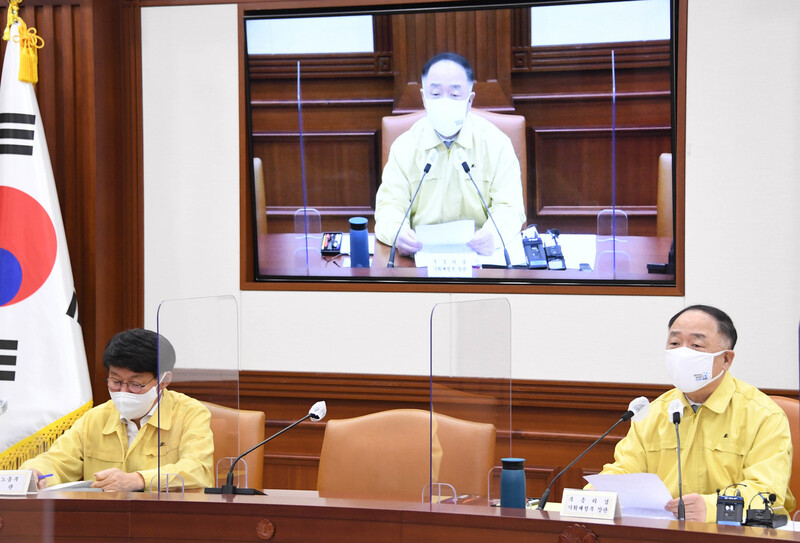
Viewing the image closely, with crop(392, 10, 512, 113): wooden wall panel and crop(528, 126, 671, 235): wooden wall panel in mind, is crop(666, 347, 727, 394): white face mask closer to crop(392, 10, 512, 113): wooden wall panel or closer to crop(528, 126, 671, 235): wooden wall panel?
crop(528, 126, 671, 235): wooden wall panel

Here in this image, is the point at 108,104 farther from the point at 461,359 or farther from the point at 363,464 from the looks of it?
the point at 461,359

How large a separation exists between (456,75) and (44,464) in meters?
2.15

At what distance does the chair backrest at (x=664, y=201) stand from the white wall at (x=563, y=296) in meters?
0.08

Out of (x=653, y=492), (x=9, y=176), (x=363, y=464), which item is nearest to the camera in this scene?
(x=653, y=492)

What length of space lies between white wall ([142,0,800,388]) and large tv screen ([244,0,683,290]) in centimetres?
9

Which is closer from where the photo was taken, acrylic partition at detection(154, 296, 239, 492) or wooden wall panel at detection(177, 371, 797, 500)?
acrylic partition at detection(154, 296, 239, 492)

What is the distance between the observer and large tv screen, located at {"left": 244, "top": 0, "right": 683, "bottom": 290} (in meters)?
3.69

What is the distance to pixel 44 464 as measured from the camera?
8.94 ft

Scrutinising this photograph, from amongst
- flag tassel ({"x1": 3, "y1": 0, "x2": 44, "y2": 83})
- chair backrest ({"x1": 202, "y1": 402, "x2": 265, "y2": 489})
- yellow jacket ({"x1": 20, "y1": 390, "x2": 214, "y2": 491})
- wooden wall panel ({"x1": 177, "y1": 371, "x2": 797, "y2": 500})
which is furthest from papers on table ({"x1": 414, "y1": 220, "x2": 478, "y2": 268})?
flag tassel ({"x1": 3, "y1": 0, "x2": 44, "y2": 83})

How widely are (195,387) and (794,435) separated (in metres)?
1.68

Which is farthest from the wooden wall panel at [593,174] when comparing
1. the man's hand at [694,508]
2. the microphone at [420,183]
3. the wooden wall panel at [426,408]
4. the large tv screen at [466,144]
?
the man's hand at [694,508]

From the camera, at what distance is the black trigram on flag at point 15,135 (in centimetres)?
365

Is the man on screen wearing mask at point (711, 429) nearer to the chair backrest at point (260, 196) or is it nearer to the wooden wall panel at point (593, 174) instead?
the wooden wall panel at point (593, 174)

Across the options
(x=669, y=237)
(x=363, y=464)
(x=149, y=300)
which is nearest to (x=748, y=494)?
(x=363, y=464)
